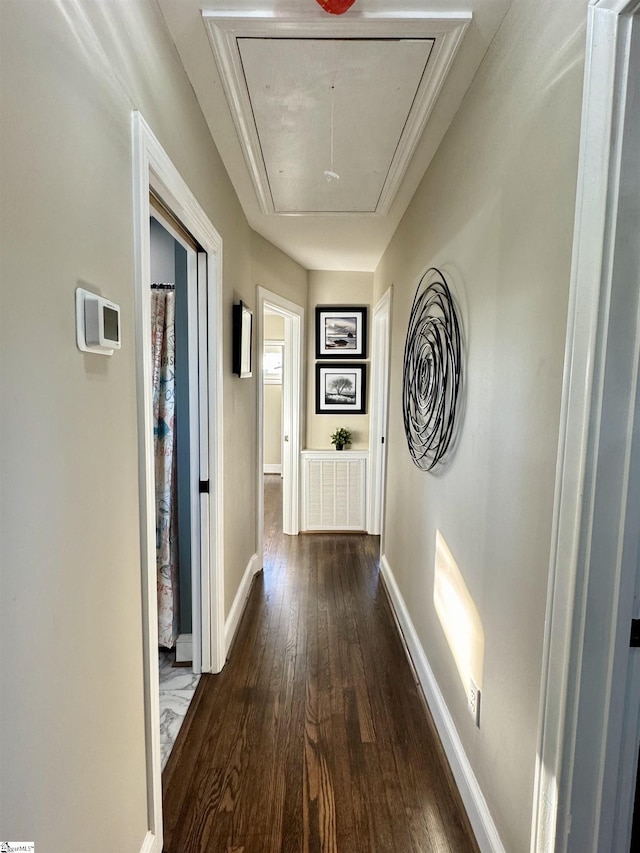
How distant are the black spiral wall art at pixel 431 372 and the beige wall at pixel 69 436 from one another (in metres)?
1.14

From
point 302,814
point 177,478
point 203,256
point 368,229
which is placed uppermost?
point 368,229

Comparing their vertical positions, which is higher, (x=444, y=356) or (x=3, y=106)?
(x=3, y=106)

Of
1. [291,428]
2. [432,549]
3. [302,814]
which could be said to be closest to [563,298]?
[432,549]

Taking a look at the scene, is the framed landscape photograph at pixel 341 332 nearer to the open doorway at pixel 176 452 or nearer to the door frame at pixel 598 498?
the open doorway at pixel 176 452

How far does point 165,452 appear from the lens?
6.81 ft

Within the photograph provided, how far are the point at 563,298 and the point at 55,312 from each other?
1.02 metres

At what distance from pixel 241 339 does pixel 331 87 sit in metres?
1.24

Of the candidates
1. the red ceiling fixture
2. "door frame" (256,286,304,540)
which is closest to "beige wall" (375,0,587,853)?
the red ceiling fixture

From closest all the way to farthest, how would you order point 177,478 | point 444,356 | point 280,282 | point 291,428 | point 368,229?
point 444,356
point 177,478
point 368,229
point 280,282
point 291,428

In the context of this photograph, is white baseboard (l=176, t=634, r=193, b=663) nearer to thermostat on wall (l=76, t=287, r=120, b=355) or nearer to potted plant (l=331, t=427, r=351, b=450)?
thermostat on wall (l=76, t=287, r=120, b=355)

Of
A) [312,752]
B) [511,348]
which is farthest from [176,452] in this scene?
[511,348]

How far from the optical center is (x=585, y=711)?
0.92 meters

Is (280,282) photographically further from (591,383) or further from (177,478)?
(591,383)

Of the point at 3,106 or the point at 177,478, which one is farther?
the point at 177,478
